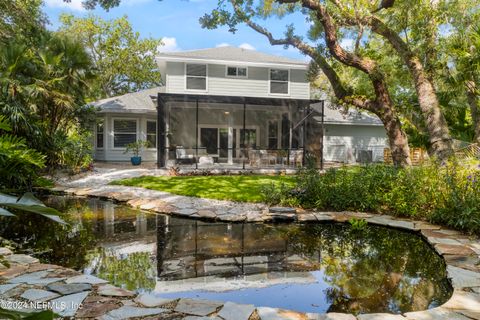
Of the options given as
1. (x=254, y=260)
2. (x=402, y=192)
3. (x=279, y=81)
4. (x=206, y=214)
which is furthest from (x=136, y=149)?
(x=254, y=260)

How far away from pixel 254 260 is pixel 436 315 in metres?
2.43

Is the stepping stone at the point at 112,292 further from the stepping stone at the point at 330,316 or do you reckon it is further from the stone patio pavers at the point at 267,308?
the stepping stone at the point at 330,316

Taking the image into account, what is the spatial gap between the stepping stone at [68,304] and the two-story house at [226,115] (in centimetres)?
1095

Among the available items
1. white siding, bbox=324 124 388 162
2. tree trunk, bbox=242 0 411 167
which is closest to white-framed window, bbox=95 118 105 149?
tree trunk, bbox=242 0 411 167

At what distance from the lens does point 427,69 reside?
1062cm

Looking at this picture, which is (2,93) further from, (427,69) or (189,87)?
(427,69)

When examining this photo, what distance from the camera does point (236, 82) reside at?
683 inches

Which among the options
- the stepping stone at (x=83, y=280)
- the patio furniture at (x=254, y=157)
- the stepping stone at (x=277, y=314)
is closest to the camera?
the stepping stone at (x=277, y=314)

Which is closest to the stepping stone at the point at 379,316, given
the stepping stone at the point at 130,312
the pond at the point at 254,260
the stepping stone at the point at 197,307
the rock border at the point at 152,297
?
the rock border at the point at 152,297

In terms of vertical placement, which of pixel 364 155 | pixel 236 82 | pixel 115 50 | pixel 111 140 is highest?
pixel 115 50

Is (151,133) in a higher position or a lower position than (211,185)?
higher

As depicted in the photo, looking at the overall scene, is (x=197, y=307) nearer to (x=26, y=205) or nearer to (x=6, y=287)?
(x=6, y=287)

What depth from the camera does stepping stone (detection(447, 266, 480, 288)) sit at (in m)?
3.94

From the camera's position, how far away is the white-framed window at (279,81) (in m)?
17.7
